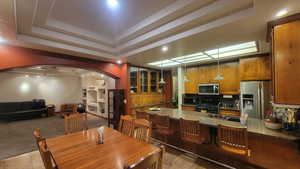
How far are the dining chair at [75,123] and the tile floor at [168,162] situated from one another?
956mm

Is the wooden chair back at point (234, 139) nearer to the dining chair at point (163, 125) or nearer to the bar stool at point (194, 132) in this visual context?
the bar stool at point (194, 132)

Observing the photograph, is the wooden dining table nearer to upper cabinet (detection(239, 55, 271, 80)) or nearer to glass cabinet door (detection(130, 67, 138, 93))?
glass cabinet door (detection(130, 67, 138, 93))

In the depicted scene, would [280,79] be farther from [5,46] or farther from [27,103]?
[27,103]

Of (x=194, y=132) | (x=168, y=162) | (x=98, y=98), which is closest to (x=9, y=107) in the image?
(x=98, y=98)

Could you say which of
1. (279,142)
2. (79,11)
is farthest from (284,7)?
(79,11)

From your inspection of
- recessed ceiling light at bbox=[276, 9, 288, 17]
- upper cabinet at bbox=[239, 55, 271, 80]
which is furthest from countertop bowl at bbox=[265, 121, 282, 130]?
upper cabinet at bbox=[239, 55, 271, 80]

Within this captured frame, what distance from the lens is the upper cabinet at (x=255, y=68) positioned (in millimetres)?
3627

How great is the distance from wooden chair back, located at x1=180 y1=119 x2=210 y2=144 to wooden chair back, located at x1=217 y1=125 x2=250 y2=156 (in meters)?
0.35

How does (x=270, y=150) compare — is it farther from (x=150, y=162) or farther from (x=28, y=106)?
(x=28, y=106)

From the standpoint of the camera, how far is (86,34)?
3.00 metres

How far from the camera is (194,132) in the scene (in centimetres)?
248

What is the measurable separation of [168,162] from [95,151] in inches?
65.8

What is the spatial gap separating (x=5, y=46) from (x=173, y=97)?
6.48 meters

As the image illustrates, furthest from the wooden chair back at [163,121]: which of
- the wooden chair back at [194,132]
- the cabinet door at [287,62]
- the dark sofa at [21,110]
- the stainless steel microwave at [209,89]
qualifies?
the dark sofa at [21,110]
